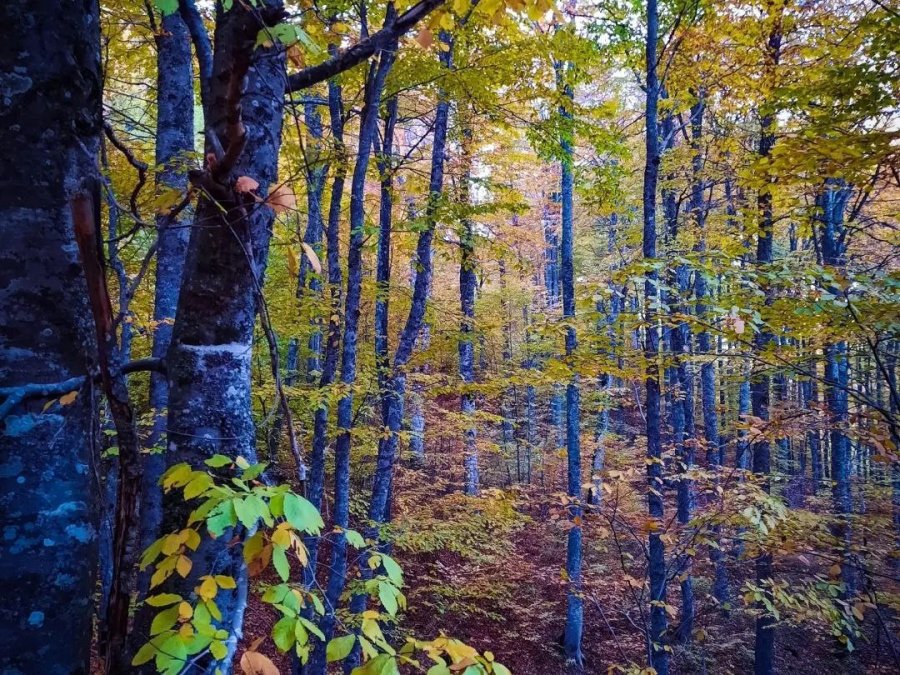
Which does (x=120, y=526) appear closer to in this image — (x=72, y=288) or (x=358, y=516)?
(x=72, y=288)

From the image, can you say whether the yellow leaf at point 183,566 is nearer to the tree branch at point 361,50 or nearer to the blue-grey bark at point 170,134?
the tree branch at point 361,50

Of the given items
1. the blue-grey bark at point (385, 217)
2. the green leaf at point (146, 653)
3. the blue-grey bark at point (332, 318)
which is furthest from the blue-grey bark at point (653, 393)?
the green leaf at point (146, 653)

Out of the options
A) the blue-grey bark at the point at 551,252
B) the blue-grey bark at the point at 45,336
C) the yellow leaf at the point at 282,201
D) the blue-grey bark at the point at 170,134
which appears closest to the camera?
the blue-grey bark at the point at 45,336

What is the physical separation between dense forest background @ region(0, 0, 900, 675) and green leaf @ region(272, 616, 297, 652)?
0.05 feet

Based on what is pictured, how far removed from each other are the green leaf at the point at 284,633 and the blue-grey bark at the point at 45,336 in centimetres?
41

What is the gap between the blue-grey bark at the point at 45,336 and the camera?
3.38 ft

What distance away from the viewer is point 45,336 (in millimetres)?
1100

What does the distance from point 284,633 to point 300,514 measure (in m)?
0.31

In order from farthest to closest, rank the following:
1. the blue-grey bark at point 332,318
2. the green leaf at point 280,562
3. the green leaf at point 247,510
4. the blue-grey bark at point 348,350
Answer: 1. the blue-grey bark at point 332,318
2. the blue-grey bark at point 348,350
3. the green leaf at point 280,562
4. the green leaf at point 247,510

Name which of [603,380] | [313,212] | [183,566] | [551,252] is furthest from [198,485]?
[551,252]

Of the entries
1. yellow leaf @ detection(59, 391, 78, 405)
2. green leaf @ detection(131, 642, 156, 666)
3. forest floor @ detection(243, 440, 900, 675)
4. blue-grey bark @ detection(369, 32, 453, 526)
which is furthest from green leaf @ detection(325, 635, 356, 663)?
forest floor @ detection(243, 440, 900, 675)

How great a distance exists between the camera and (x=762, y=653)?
297 inches

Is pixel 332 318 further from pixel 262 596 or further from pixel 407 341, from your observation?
pixel 262 596

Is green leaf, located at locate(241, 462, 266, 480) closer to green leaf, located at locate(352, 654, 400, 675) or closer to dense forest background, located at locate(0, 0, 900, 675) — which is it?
dense forest background, located at locate(0, 0, 900, 675)
